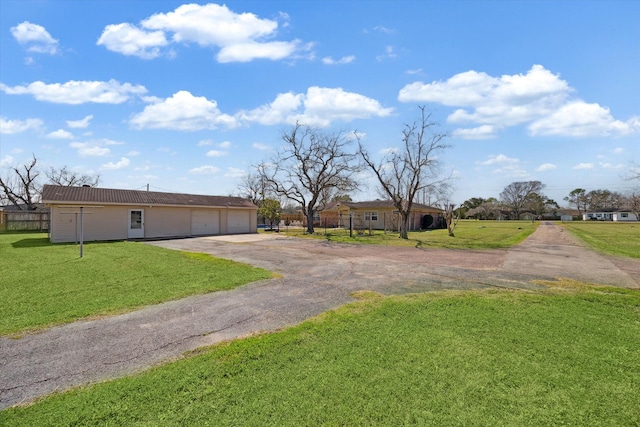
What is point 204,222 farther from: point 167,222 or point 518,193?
point 518,193

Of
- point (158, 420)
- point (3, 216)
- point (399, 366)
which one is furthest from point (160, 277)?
point (3, 216)

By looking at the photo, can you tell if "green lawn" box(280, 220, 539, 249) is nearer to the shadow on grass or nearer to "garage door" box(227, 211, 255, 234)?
"garage door" box(227, 211, 255, 234)

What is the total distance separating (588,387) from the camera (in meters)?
3.12

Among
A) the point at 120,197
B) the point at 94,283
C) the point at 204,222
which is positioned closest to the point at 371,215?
the point at 204,222

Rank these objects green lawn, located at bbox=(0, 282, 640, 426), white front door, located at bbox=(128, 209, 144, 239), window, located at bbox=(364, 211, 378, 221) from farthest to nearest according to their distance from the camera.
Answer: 1. window, located at bbox=(364, 211, 378, 221)
2. white front door, located at bbox=(128, 209, 144, 239)
3. green lawn, located at bbox=(0, 282, 640, 426)

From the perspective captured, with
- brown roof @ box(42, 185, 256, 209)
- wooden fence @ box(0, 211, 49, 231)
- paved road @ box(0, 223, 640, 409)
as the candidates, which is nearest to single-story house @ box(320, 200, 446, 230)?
brown roof @ box(42, 185, 256, 209)

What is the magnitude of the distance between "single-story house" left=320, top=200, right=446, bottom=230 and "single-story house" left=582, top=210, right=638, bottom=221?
2842 inches

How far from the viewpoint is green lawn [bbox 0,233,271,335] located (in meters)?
5.49

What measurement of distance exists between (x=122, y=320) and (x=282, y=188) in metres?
24.0

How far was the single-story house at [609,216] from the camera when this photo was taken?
80938mm

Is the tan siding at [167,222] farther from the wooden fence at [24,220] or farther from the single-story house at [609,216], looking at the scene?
the single-story house at [609,216]

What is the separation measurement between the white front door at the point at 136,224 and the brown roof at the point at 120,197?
0.72m

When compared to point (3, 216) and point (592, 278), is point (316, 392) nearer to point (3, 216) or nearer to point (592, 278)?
point (592, 278)

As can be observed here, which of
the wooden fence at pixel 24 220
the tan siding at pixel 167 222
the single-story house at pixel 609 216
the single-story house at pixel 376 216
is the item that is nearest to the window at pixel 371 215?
the single-story house at pixel 376 216
